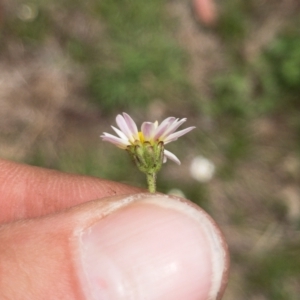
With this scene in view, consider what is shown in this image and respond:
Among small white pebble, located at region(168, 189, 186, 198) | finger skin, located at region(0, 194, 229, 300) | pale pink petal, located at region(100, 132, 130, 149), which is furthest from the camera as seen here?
small white pebble, located at region(168, 189, 186, 198)

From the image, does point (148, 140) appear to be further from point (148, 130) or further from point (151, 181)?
point (151, 181)

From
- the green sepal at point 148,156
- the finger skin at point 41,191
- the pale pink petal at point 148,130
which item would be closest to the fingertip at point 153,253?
the green sepal at point 148,156

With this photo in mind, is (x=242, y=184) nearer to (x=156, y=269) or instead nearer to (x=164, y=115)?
(x=164, y=115)

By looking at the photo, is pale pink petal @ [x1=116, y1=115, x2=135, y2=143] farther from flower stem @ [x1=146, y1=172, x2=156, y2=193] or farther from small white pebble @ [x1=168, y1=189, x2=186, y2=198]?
small white pebble @ [x1=168, y1=189, x2=186, y2=198]

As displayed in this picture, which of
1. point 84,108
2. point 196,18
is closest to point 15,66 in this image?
point 84,108

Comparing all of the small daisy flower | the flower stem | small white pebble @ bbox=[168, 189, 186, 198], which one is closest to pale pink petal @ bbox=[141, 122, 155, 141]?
the small daisy flower

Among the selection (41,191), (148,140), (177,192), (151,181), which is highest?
(148,140)

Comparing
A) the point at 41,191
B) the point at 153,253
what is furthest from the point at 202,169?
the point at 153,253
